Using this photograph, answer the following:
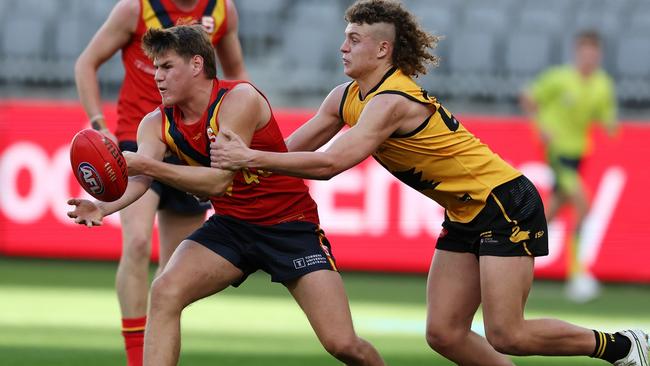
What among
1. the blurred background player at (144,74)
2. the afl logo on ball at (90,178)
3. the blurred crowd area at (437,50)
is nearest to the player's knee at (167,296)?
the afl logo on ball at (90,178)

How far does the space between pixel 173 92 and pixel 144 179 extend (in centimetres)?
46

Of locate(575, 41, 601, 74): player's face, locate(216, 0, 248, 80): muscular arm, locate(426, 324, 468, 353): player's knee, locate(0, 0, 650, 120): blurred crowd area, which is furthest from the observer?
locate(0, 0, 650, 120): blurred crowd area

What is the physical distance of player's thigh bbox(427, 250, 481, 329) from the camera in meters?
6.31

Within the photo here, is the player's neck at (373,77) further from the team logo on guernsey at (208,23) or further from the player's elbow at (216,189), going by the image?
the team logo on guernsey at (208,23)

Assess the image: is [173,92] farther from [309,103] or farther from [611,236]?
[309,103]

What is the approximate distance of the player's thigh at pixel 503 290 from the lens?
6.06 m

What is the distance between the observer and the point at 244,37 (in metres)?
16.4

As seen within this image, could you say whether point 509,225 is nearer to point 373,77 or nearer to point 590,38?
point 373,77

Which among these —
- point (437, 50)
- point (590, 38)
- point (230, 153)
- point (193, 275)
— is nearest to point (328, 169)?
point (230, 153)

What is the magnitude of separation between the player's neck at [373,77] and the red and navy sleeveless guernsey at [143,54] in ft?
5.02

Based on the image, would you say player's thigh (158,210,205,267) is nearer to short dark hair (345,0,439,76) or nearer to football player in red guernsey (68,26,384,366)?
football player in red guernsey (68,26,384,366)

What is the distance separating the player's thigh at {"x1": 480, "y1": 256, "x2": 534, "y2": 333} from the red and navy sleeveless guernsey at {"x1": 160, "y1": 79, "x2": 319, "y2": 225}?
895mm

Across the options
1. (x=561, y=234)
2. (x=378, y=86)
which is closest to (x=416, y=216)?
(x=561, y=234)

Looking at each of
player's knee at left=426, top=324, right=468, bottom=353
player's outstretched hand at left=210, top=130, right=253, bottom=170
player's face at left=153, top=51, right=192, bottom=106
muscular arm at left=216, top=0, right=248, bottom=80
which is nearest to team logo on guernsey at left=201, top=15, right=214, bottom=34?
muscular arm at left=216, top=0, right=248, bottom=80
